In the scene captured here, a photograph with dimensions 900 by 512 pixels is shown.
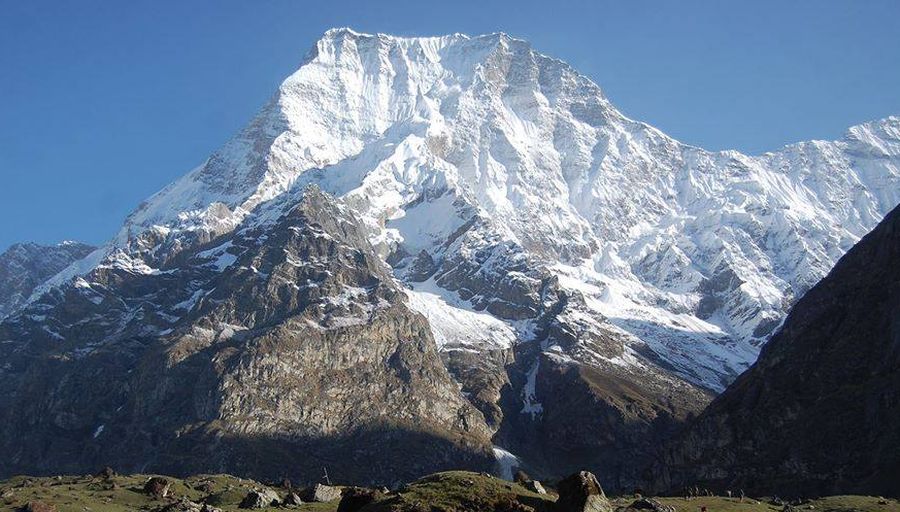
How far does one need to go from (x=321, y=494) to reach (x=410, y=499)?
4497cm

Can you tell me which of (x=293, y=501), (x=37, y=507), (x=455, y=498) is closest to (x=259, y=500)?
(x=293, y=501)

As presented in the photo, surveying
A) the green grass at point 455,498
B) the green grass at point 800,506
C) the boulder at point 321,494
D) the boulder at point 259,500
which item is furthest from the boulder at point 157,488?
the green grass at point 800,506

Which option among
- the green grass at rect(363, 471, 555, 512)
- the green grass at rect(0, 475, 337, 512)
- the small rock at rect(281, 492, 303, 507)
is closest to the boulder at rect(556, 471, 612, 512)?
the green grass at rect(363, 471, 555, 512)

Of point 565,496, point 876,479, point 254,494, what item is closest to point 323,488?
point 254,494

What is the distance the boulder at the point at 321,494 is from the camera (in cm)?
10319

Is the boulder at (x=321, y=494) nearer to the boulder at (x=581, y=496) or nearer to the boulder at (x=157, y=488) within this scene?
the boulder at (x=157, y=488)

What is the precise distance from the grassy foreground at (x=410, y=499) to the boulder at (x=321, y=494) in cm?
396

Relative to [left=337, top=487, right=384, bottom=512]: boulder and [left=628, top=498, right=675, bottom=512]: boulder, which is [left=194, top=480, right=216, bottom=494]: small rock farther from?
[left=628, top=498, right=675, bottom=512]: boulder

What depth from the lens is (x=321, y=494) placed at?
341ft

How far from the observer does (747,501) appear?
101 metres

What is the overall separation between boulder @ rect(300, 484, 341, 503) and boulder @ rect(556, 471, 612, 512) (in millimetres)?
48152

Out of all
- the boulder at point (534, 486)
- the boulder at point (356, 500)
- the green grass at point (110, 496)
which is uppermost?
the green grass at point (110, 496)

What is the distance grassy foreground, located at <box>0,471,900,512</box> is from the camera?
202ft

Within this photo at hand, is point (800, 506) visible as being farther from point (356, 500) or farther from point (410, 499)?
point (410, 499)
